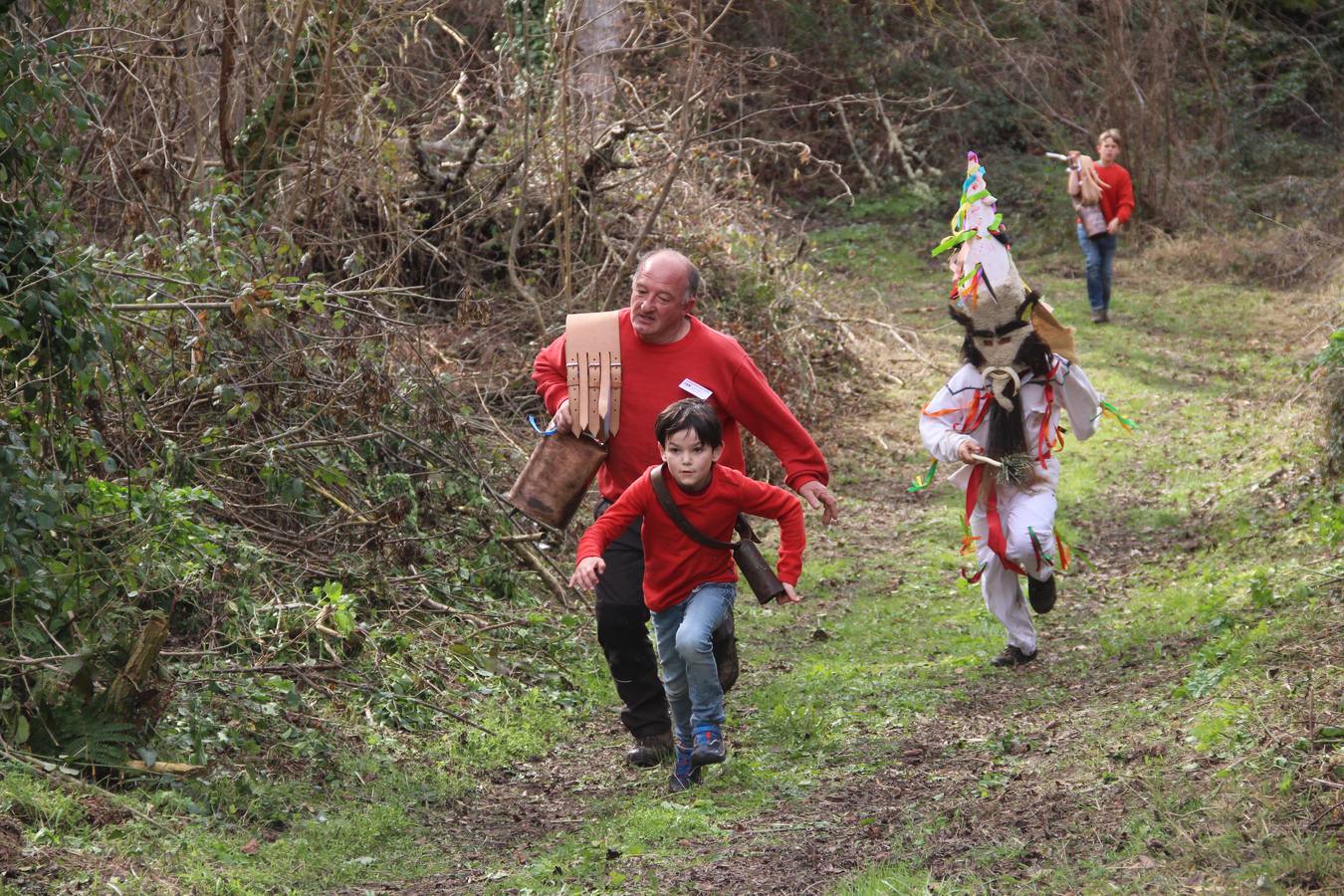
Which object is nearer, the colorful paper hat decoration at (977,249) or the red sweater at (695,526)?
the red sweater at (695,526)

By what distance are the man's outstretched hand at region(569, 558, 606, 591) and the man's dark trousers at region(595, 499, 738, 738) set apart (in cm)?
55

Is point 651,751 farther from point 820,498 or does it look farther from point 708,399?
point 708,399

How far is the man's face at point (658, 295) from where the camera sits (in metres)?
6.08

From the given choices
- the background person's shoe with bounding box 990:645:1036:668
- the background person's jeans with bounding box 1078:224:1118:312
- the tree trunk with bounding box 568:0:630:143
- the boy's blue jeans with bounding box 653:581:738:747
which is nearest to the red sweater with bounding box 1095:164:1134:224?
the background person's jeans with bounding box 1078:224:1118:312

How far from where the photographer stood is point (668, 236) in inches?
506

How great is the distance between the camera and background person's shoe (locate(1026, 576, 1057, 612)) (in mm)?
7957

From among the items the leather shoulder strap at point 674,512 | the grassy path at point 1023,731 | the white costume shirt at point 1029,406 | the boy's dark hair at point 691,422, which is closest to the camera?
the grassy path at point 1023,731

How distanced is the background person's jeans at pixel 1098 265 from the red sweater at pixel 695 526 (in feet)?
40.4

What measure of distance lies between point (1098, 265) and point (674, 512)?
12866 millimetres

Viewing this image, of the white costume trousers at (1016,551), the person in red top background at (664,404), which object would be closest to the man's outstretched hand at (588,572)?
the person in red top background at (664,404)

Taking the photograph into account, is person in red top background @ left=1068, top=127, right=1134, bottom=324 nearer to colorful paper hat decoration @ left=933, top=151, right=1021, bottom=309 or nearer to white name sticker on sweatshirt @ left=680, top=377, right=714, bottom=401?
colorful paper hat decoration @ left=933, top=151, right=1021, bottom=309

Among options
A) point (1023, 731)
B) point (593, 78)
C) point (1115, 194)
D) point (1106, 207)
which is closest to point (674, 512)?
point (1023, 731)

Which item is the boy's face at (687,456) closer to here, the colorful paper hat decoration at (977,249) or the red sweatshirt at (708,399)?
the red sweatshirt at (708,399)

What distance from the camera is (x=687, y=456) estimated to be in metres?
5.78
